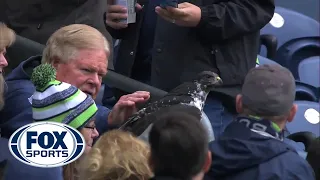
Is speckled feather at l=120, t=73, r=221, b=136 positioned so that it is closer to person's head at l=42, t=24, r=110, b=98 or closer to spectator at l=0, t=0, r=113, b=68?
person's head at l=42, t=24, r=110, b=98

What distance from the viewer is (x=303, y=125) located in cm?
584

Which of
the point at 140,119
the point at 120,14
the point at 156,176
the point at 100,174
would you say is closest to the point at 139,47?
the point at 120,14

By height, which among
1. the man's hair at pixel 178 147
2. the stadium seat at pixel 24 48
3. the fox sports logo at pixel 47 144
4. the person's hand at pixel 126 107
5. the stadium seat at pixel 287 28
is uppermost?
the man's hair at pixel 178 147

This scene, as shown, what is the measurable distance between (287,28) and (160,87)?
2714mm

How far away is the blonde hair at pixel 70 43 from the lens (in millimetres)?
3590

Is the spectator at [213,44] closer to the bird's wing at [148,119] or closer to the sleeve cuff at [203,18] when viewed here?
the sleeve cuff at [203,18]

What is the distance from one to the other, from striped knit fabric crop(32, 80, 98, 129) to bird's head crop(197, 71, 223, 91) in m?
0.65

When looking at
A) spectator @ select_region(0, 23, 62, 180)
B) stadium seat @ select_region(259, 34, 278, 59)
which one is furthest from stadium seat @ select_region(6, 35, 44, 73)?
stadium seat @ select_region(259, 34, 278, 59)

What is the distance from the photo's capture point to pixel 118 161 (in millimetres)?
2955

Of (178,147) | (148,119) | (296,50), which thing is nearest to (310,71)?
(296,50)

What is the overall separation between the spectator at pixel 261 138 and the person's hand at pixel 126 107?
1.41ft

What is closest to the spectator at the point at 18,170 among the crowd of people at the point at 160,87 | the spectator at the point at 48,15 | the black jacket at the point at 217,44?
the crowd of people at the point at 160,87

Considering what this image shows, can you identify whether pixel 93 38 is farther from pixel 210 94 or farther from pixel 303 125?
pixel 303 125

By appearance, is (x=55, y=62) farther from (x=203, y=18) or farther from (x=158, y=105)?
(x=203, y=18)
